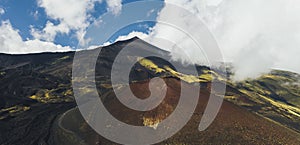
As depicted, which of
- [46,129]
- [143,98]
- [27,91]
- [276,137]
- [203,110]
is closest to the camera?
[276,137]

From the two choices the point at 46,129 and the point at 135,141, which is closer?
the point at 135,141

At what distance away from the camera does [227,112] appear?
81.0 feet

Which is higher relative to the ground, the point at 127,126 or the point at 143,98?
the point at 143,98

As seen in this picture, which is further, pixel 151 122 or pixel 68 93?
pixel 68 93

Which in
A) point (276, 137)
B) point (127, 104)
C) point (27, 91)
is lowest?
point (276, 137)

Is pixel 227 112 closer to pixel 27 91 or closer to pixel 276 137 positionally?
pixel 276 137

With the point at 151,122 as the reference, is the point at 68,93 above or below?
above

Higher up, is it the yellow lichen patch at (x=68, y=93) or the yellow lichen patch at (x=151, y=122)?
the yellow lichen patch at (x=68, y=93)

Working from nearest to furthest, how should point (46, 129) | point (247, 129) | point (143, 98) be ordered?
point (247, 129), point (143, 98), point (46, 129)

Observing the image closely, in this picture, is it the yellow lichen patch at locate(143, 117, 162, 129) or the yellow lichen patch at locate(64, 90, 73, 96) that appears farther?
the yellow lichen patch at locate(64, 90, 73, 96)

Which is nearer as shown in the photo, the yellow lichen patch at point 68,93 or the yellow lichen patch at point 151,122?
the yellow lichen patch at point 151,122

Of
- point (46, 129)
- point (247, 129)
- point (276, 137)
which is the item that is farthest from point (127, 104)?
point (46, 129)

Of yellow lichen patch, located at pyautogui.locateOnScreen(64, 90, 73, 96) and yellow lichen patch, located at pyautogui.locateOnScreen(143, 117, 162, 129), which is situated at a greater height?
yellow lichen patch, located at pyautogui.locateOnScreen(64, 90, 73, 96)

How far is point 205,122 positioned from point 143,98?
704 centimetres
